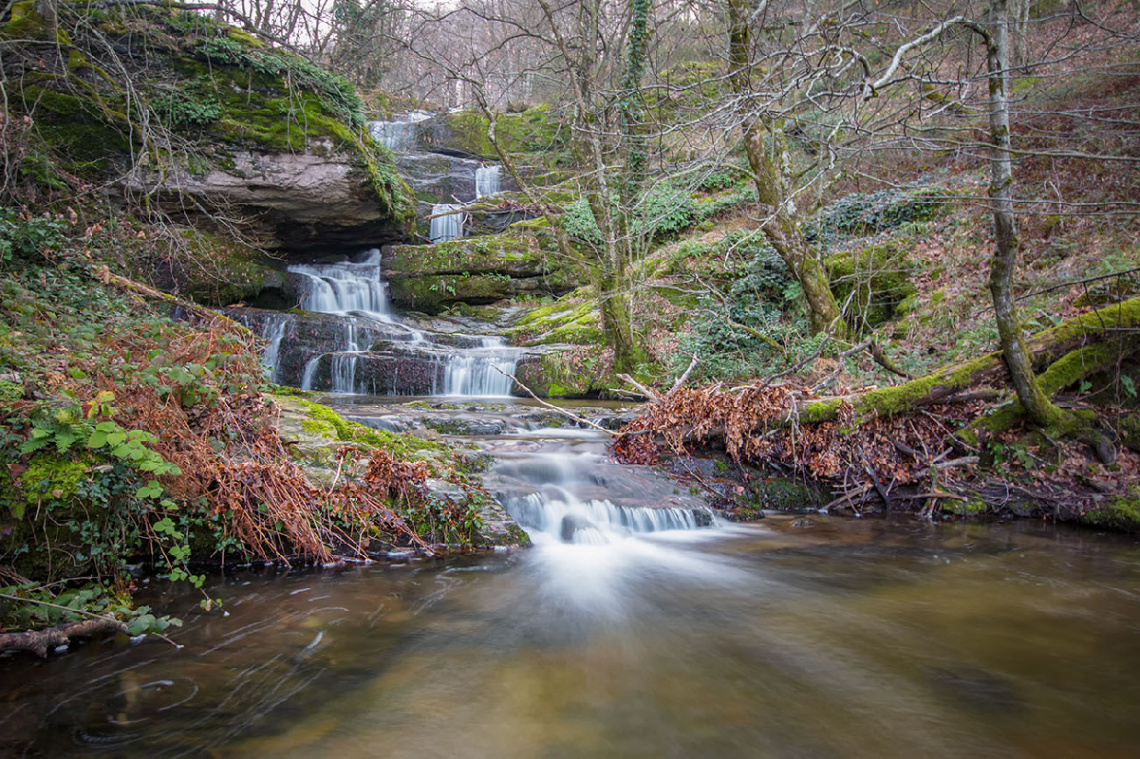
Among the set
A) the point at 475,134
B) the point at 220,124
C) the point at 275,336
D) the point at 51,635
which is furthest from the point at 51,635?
the point at 475,134

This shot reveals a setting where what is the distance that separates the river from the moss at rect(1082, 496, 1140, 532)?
0.37 metres

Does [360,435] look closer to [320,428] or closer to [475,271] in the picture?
[320,428]

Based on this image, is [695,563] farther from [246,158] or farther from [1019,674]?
[246,158]

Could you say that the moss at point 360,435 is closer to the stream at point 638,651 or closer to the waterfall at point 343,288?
the stream at point 638,651

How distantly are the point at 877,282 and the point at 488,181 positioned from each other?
57.2 feet

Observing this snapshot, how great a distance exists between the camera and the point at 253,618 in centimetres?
343

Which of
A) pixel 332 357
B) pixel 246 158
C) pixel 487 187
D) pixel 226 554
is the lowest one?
pixel 226 554

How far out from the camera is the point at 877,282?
1020 centimetres

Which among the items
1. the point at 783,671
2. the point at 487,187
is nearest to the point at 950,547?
the point at 783,671

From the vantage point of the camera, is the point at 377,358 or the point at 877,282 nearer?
the point at 877,282

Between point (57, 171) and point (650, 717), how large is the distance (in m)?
10.7

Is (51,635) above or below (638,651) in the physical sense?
above

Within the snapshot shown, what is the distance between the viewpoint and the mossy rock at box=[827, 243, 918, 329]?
9953mm

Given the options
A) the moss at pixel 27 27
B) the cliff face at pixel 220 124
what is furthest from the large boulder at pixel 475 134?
the moss at pixel 27 27
